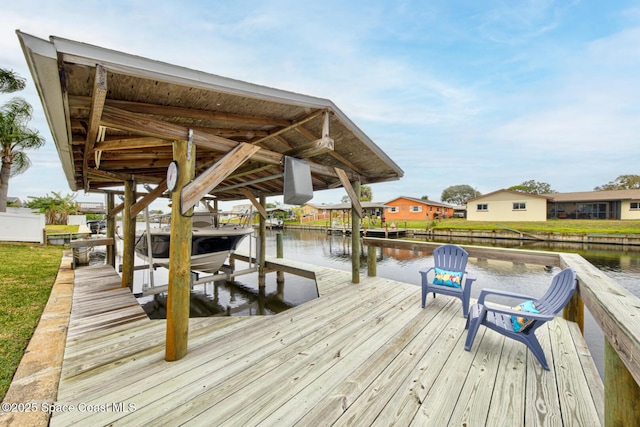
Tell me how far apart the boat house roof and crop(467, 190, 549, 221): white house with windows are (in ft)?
87.5

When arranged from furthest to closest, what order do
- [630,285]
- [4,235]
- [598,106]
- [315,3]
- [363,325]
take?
[598,106], [4,235], [315,3], [630,285], [363,325]

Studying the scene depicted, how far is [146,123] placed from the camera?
2215 millimetres

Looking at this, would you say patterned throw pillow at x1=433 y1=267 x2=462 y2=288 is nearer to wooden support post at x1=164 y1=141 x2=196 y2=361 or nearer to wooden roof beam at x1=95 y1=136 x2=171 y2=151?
wooden support post at x1=164 y1=141 x2=196 y2=361

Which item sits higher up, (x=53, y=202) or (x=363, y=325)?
(x=53, y=202)

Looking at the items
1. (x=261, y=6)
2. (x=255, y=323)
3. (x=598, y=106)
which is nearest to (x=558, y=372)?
(x=255, y=323)

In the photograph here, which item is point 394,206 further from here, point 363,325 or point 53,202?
point 53,202

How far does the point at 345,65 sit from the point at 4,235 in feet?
63.7

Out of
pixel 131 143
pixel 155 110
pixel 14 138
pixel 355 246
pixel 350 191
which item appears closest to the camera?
pixel 155 110

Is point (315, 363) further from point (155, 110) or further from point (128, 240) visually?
point (128, 240)

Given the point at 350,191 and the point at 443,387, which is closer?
the point at 443,387

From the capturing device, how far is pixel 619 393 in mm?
1207

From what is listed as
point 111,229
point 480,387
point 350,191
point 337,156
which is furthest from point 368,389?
point 111,229

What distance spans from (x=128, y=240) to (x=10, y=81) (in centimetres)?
1563

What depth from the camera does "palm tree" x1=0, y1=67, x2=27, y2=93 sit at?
1229 cm
